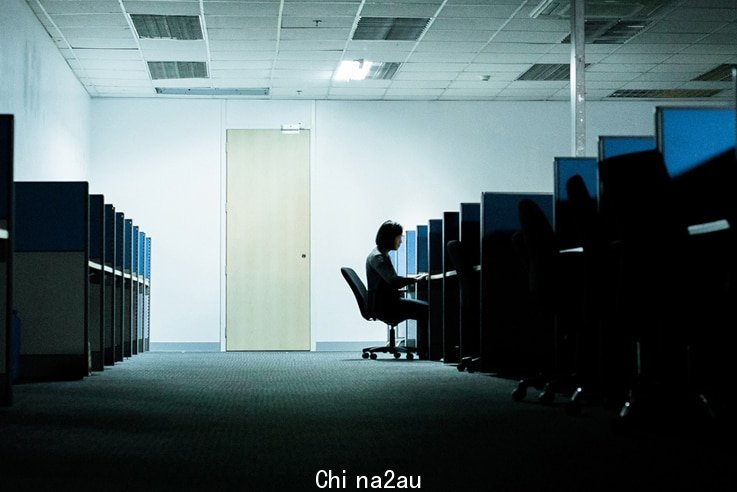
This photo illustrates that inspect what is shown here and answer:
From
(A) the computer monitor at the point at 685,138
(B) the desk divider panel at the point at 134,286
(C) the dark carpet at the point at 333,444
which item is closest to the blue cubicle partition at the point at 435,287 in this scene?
(B) the desk divider panel at the point at 134,286

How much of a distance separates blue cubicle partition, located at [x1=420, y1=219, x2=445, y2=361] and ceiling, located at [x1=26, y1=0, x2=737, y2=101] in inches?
71.0

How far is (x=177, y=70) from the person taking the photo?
9.66 meters

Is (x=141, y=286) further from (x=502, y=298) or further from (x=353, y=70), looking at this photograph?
(x=502, y=298)

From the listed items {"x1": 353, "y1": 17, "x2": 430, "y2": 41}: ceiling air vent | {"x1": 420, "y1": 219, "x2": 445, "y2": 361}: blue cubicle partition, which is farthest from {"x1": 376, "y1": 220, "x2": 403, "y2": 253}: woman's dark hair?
{"x1": 353, "y1": 17, "x2": 430, "y2": 41}: ceiling air vent

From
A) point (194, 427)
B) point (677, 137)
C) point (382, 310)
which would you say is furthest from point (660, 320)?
point (382, 310)

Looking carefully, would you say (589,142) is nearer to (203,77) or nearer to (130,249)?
(203,77)

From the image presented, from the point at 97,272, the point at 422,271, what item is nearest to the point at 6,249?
the point at 97,272

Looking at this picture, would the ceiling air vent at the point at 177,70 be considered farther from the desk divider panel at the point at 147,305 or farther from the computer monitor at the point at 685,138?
the computer monitor at the point at 685,138

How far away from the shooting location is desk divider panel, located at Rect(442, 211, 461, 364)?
6969mm

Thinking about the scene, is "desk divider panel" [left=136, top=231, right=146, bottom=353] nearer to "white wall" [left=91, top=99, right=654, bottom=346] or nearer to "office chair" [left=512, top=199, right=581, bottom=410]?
"white wall" [left=91, top=99, right=654, bottom=346]

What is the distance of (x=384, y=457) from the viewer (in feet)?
8.22

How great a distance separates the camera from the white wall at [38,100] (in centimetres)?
694

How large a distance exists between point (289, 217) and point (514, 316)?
5.38 metres

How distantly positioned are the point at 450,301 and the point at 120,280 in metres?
2.76
